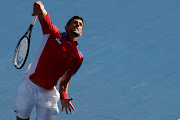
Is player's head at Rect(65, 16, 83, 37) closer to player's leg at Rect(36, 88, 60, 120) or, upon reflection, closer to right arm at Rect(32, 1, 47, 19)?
right arm at Rect(32, 1, 47, 19)

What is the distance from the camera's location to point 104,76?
1012 centimetres

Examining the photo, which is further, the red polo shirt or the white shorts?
the white shorts

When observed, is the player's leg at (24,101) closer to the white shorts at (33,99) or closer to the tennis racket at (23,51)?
the white shorts at (33,99)

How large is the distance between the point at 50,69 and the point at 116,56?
11.0ft

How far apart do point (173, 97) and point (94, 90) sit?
140 cm

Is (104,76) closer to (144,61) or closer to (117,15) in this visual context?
(144,61)

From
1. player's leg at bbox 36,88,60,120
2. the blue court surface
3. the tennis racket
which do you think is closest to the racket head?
the tennis racket

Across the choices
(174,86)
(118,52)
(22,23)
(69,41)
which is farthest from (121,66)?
(69,41)

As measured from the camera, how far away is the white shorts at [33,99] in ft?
24.5

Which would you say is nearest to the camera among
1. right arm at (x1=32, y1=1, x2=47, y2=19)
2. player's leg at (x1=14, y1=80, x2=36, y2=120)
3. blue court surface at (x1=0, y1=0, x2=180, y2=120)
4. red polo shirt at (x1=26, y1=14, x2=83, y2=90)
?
right arm at (x1=32, y1=1, x2=47, y2=19)

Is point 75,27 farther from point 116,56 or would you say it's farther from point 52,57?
point 116,56

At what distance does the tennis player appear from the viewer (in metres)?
7.36

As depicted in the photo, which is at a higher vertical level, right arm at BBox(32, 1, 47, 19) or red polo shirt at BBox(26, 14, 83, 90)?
right arm at BBox(32, 1, 47, 19)

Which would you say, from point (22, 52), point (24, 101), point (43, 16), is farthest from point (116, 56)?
point (43, 16)
